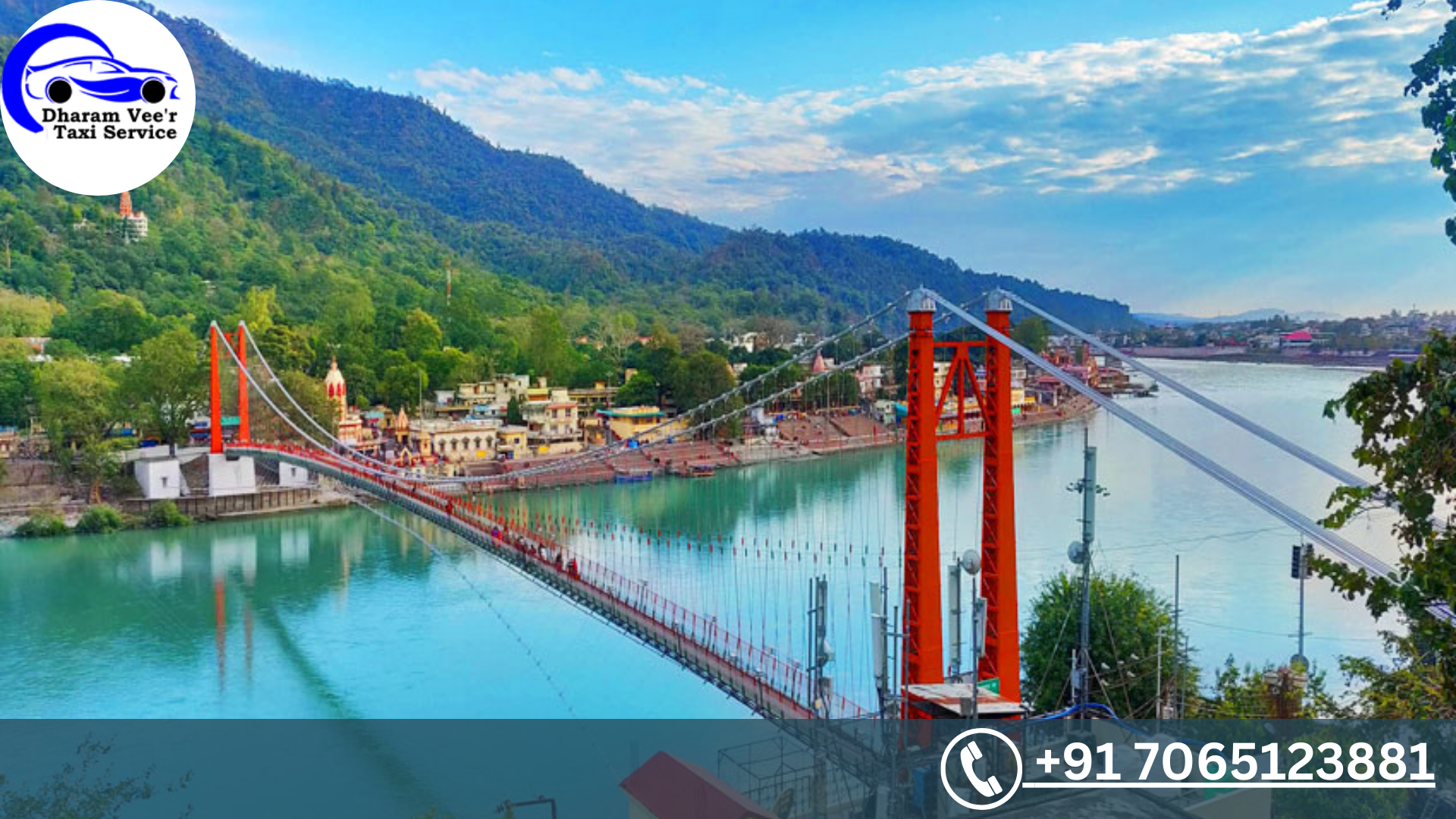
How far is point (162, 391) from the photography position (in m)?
13.6

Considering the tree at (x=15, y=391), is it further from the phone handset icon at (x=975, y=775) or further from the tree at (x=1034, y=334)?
the phone handset icon at (x=975, y=775)

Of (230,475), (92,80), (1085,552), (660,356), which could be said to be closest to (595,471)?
(660,356)

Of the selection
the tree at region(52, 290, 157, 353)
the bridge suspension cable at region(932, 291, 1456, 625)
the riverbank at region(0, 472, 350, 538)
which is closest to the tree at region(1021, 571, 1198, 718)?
the bridge suspension cable at region(932, 291, 1456, 625)

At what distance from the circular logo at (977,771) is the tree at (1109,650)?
276 cm

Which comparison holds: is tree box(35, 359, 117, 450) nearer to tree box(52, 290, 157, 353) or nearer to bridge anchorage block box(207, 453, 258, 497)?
bridge anchorage block box(207, 453, 258, 497)

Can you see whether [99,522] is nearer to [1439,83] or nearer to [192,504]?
[192,504]

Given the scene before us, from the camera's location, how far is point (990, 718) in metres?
2.88

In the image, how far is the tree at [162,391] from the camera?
13539 mm

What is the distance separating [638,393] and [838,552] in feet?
27.3

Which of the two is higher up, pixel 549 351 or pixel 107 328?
pixel 107 328

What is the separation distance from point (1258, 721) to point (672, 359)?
48.9 ft

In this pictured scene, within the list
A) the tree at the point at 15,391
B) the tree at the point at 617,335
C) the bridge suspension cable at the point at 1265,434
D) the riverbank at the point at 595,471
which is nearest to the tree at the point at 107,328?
→ the tree at the point at 15,391

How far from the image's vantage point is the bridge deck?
477cm

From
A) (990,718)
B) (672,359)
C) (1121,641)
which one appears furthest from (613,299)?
(990,718)
